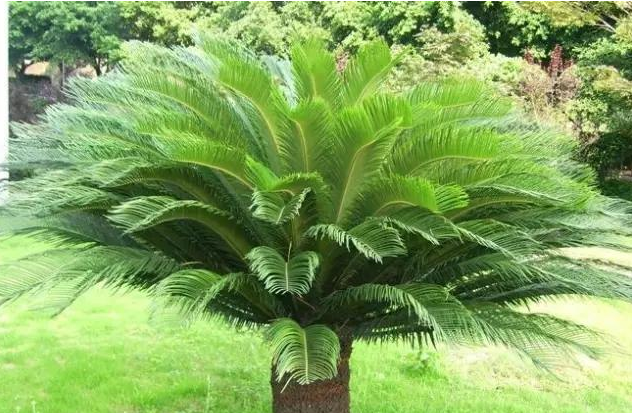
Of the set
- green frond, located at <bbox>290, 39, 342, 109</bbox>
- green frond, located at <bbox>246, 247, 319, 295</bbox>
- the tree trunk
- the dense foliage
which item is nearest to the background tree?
the dense foliage

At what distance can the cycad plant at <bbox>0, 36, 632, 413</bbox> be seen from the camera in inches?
114

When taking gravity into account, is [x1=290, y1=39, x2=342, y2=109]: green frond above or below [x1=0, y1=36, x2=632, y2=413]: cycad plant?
above

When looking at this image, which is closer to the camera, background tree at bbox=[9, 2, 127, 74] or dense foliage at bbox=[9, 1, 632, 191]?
dense foliage at bbox=[9, 1, 632, 191]

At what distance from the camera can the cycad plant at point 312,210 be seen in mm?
2902

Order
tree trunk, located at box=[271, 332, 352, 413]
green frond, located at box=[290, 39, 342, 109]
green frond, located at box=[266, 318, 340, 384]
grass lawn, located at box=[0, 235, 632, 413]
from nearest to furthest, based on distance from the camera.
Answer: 1. green frond, located at box=[266, 318, 340, 384]
2. green frond, located at box=[290, 39, 342, 109]
3. tree trunk, located at box=[271, 332, 352, 413]
4. grass lawn, located at box=[0, 235, 632, 413]

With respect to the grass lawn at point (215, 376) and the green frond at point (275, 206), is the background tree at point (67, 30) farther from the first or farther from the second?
the green frond at point (275, 206)

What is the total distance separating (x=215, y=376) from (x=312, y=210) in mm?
2974

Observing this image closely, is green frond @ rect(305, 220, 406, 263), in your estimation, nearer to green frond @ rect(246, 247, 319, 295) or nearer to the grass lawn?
green frond @ rect(246, 247, 319, 295)

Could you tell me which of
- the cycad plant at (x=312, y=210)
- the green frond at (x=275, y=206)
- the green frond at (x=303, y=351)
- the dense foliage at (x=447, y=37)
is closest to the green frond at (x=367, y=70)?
the cycad plant at (x=312, y=210)

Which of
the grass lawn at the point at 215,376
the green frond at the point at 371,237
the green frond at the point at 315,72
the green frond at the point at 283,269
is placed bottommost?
the grass lawn at the point at 215,376

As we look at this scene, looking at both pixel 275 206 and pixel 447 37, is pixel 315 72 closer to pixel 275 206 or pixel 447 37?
pixel 275 206

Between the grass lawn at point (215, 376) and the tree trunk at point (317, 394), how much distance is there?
3.92 ft

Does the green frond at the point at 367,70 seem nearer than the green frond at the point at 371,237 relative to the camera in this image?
No

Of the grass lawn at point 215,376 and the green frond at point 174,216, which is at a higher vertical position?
the green frond at point 174,216
